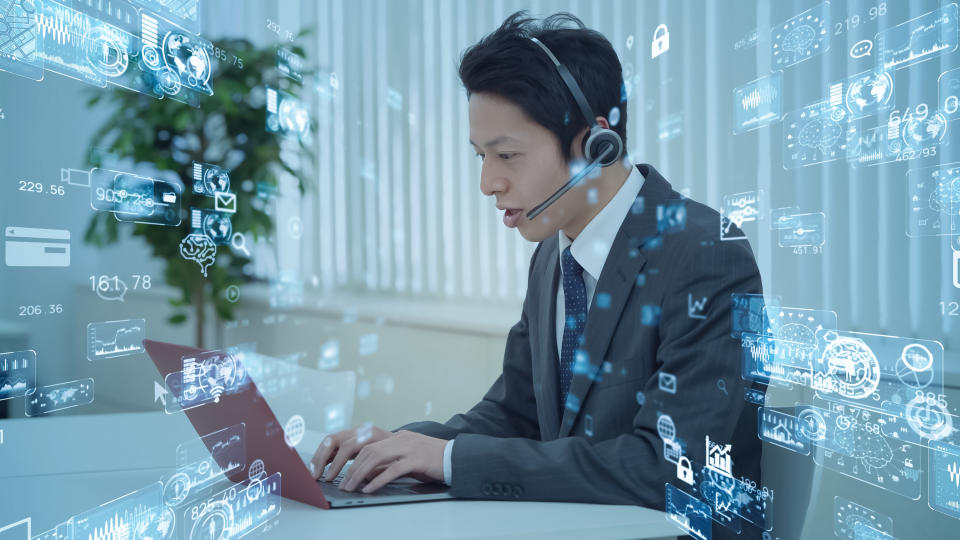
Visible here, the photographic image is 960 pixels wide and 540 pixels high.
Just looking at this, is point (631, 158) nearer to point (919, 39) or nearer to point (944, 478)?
point (919, 39)

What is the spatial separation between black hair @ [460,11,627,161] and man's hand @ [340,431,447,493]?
1.78 feet

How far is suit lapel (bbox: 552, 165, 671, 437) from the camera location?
2.99ft

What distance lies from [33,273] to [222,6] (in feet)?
6.85

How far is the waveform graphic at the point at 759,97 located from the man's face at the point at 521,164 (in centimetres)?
32

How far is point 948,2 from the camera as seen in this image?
518 mm

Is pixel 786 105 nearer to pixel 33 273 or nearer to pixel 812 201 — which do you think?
pixel 812 201

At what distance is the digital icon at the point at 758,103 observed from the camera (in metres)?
0.71

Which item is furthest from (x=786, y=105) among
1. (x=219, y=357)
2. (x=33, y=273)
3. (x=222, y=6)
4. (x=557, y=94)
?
(x=222, y=6)

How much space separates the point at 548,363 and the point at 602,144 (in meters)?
0.37

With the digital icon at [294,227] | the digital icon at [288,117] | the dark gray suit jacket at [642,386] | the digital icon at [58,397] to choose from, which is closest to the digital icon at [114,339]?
the digital icon at [58,397]

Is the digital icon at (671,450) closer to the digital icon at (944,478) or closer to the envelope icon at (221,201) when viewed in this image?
Answer: the digital icon at (944,478)

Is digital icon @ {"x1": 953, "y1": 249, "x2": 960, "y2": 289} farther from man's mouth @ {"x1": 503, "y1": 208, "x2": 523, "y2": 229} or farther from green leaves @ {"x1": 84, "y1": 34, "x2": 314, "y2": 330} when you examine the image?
green leaves @ {"x1": 84, "y1": 34, "x2": 314, "y2": 330}

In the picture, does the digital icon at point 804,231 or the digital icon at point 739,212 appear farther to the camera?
the digital icon at point 739,212

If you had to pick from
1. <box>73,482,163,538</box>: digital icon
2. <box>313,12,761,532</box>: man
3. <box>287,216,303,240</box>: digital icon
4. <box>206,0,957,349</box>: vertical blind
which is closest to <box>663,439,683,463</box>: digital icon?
<box>313,12,761,532</box>: man
